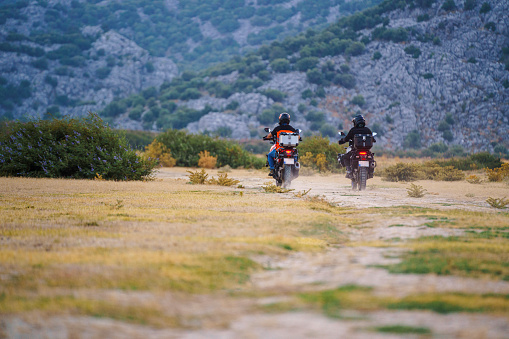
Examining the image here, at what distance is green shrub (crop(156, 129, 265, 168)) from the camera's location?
30.3m

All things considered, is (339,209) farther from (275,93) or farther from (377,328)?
(275,93)

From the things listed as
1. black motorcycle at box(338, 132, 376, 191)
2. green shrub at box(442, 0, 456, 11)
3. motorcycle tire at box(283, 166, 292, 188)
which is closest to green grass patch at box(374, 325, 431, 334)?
motorcycle tire at box(283, 166, 292, 188)

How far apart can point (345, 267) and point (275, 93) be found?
82625mm

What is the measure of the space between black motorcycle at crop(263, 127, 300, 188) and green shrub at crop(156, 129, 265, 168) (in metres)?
15.5

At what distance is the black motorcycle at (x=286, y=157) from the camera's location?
14.1 metres

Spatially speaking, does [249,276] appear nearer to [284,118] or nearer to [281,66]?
[284,118]

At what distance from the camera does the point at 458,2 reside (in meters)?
90.0

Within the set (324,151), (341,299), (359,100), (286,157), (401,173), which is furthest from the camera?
(359,100)

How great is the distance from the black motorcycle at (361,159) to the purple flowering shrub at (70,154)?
23.7ft

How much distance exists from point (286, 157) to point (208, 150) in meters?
17.0

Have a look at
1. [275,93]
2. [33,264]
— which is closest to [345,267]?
[33,264]

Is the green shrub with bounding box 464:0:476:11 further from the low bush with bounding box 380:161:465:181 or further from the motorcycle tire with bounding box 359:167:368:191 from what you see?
the motorcycle tire with bounding box 359:167:368:191

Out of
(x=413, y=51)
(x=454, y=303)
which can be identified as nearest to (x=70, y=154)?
(x=454, y=303)

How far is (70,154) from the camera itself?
1683 cm
